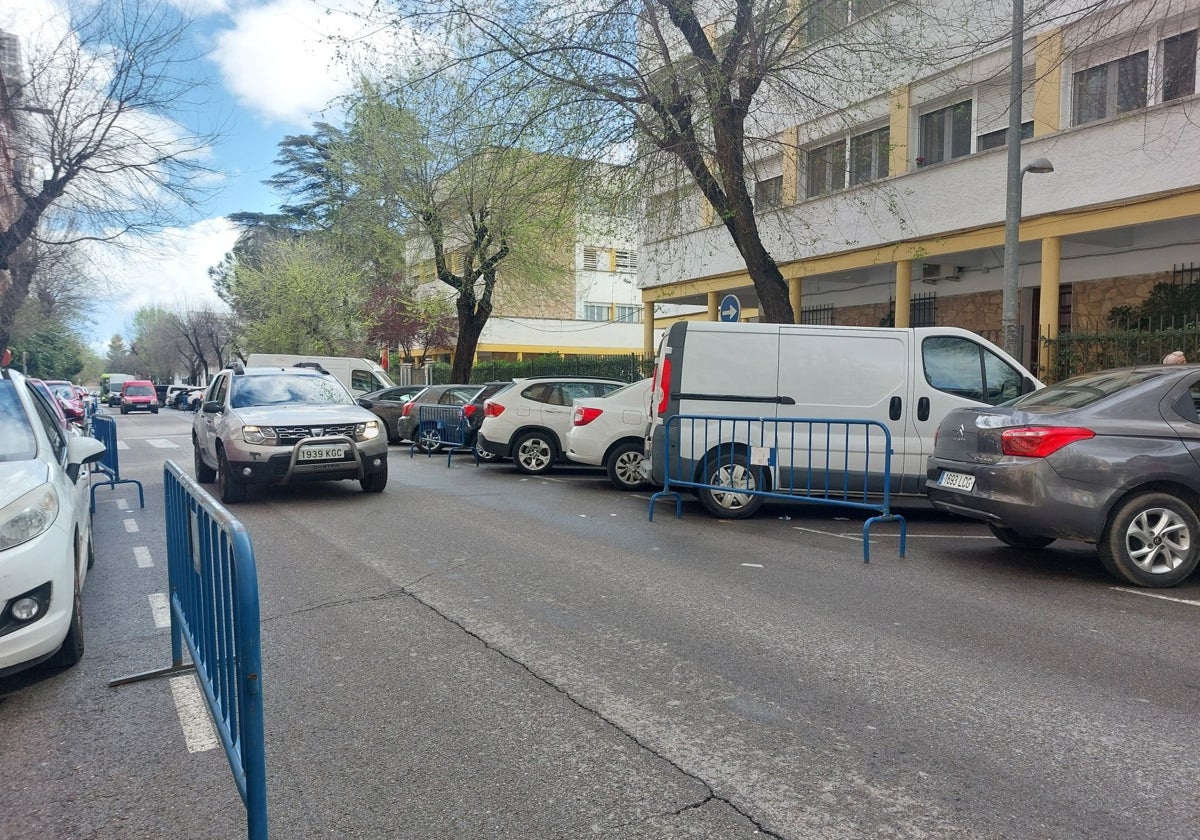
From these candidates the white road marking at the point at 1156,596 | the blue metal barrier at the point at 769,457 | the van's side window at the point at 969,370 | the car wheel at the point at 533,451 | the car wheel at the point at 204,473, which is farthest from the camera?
the car wheel at the point at 533,451

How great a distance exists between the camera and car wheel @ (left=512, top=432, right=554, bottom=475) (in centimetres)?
1332

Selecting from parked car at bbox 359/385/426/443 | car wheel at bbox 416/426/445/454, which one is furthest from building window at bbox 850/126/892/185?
parked car at bbox 359/385/426/443

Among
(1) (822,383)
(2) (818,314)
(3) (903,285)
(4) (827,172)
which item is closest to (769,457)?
(1) (822,383)

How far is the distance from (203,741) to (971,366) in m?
8.28

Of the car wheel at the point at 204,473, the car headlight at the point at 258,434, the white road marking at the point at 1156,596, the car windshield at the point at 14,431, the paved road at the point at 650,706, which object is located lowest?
the paved road at the point at 650,706

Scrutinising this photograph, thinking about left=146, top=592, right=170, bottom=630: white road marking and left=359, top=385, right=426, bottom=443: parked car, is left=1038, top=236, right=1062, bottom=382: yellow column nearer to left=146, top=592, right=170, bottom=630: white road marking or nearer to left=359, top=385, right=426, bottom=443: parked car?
left=359, top=385, right=426, bottom=443: parked car

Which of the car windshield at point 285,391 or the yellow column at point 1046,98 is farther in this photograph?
the yellow column at point 1046,98

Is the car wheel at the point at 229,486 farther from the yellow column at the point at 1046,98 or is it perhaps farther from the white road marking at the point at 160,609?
the yellow column at the point at 1046,98

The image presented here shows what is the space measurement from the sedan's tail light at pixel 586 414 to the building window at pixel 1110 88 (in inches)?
377

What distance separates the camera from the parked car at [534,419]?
13.2 m

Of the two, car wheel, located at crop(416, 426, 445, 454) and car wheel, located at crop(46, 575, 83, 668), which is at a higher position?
car wheel, located at crop(416, 426, 445, 454)

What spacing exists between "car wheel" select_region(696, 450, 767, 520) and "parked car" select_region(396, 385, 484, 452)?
8.42 meters

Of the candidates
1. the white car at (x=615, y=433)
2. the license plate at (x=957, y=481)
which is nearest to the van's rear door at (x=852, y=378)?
the license plate at (x=957, y=481)

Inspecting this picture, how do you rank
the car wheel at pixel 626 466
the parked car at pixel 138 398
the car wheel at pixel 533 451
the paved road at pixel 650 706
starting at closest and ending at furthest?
1. the paved road at pixel 650 706
2. the car wheel at pixel 626 466
3. the car wheel at pixel 533 451
4. the parked car at pixel 138 398
